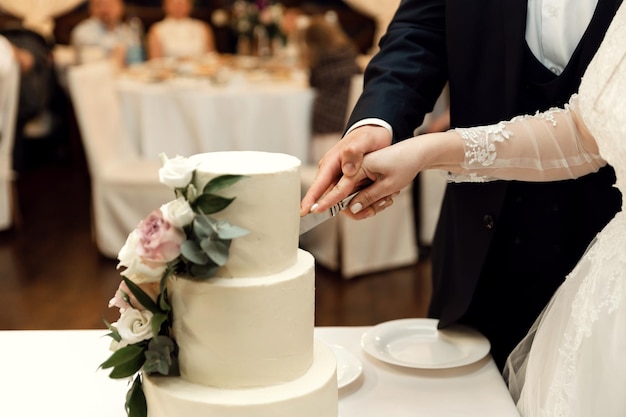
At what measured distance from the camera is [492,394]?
1.51 m

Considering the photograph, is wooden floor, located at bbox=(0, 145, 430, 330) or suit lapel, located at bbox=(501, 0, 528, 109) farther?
wooden floor, located at bbox=(0, 145, 430, 330)

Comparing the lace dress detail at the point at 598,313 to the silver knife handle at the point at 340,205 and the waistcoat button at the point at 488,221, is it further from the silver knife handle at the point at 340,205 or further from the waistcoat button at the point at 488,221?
the silver knife handle at the point at 340,205

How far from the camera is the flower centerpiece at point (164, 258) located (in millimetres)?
1106

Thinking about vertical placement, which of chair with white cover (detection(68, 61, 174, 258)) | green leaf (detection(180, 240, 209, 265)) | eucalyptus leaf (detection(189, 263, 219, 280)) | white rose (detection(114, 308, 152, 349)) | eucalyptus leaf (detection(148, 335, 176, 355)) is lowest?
chair with white cover (detection(68, 61, 174, 258))

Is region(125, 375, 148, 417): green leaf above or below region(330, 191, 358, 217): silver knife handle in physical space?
below

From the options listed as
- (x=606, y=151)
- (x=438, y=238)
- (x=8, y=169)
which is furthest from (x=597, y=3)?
(x=8, y=169)

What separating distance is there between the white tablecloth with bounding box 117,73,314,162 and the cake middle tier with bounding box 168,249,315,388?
372 cm

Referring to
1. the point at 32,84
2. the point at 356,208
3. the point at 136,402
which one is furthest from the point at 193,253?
the point at 32,84

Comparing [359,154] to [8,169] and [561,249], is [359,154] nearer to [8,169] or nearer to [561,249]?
[561,249]

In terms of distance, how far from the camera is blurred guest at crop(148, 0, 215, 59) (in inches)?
305

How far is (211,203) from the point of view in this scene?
1114 mm

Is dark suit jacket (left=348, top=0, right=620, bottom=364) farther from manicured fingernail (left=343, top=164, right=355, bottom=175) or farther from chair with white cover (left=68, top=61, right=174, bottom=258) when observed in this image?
chair with white cover (left=68, top=61, right=174, bottom=258)

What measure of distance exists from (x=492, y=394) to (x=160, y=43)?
6791 mm

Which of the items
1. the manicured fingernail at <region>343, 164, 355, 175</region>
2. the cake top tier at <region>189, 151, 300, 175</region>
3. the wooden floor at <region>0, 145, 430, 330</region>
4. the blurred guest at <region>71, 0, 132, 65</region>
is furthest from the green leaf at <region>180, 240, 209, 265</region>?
the blurred guest at <region>71, 0, 132, 65</region>
